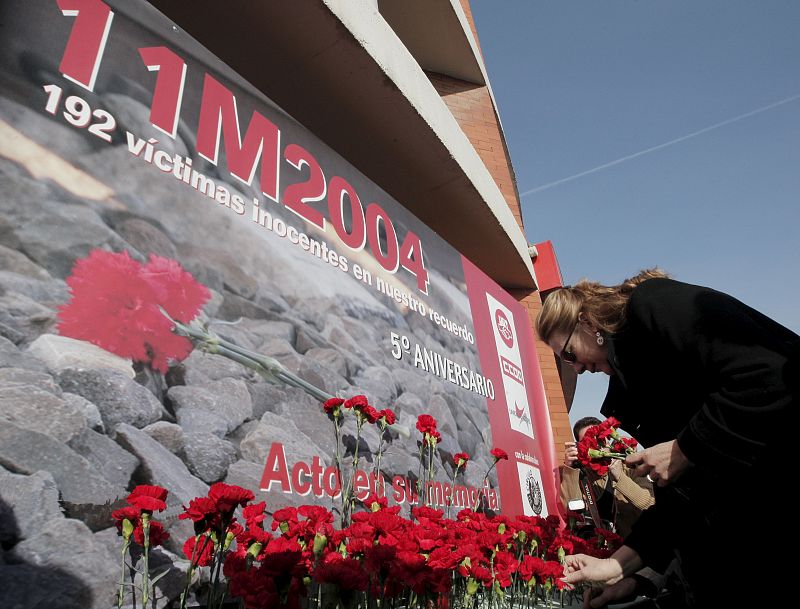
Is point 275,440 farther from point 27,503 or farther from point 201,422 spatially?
point 27,503

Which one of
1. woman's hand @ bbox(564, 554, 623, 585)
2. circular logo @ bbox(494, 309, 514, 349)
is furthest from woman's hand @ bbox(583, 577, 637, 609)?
circular logo @ bbox(494, 309, 514, 349)

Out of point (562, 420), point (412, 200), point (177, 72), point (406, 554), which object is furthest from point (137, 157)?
point (562, 420)

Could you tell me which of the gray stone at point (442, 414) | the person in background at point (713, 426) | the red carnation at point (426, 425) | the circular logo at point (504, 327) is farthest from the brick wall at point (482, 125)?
the person in background at point (713, 426)

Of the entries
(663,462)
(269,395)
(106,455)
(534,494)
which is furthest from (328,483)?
(534,494)

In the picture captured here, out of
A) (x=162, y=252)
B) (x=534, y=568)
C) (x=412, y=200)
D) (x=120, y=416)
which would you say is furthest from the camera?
(x=412, y=200)

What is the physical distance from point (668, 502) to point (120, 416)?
197cm

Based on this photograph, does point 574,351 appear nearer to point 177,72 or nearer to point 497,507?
point 177,72

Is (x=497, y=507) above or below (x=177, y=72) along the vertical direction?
below

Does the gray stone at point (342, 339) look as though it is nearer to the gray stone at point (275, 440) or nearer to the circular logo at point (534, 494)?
the gray stone at point (275, 440)

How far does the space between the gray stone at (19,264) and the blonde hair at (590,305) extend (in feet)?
6.14

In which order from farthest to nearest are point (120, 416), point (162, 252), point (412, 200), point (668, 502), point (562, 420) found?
point (562, 420), point (412, 200), point (162, 252), point (120, 416), point (668, 502)

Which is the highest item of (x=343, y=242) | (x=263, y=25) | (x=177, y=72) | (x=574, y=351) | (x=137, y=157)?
(x=263, y=25)

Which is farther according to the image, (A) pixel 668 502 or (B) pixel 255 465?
(B) pixel 255 465

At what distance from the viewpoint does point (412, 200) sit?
5500 mm
